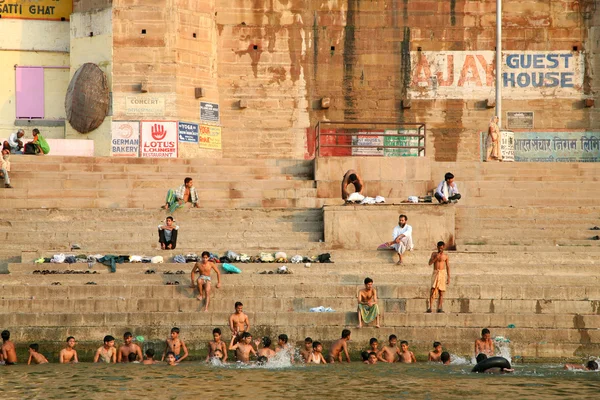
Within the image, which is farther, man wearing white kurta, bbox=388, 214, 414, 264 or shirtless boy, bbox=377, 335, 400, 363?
man wearing white kurta, bbox=388, 214, 414, 264

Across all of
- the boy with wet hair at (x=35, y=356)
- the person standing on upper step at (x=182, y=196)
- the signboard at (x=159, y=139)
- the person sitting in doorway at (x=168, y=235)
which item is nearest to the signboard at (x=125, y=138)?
the signboard at (x=159, y=139)

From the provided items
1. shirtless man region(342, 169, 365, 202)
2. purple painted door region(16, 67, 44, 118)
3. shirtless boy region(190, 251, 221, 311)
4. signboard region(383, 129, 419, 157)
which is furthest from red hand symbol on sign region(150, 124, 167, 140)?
shirtless boy region(190, 251, 221, 311)

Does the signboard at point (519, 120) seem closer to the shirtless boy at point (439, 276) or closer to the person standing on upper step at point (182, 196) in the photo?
the person standing on upper step at point (182, 196)

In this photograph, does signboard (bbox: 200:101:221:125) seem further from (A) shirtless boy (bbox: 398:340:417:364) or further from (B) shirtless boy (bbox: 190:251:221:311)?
(A) shirtless boy (bbox: 398:340:417:364)

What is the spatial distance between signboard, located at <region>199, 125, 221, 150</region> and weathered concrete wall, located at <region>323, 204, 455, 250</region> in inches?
278

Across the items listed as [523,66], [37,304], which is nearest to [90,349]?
[37,304]

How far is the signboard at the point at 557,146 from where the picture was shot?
27.1 metres

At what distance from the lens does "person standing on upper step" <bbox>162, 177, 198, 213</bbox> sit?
20.2 metres

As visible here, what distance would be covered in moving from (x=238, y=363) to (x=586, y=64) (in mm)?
14469

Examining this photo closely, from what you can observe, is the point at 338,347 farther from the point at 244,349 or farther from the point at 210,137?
the point at 210,137

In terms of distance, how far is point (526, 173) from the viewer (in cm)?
2233

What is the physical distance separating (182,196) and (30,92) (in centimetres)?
810

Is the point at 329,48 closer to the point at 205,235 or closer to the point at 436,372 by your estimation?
the point at 205,235

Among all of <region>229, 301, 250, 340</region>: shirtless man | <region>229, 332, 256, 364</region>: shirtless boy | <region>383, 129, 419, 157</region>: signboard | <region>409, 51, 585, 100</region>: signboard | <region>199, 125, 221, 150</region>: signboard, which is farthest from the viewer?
<region>409, 51, 585, 100</region>: signboard
